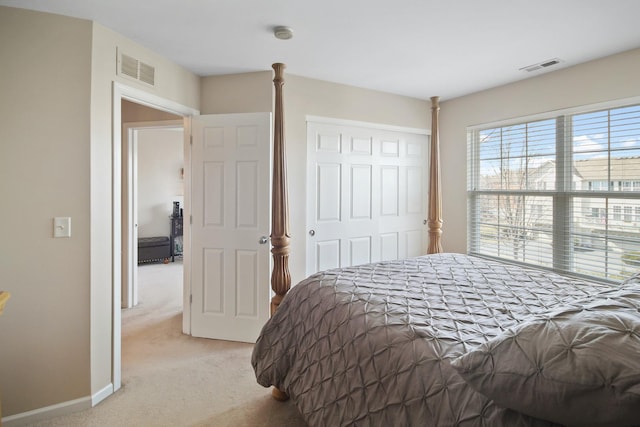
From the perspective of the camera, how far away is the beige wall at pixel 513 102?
8.82 feet

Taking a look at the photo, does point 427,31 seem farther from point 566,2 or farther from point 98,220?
point 98,220

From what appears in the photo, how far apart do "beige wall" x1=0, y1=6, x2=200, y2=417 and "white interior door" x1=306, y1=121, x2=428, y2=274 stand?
1.73 metres

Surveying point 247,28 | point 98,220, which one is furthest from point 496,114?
point 98,220

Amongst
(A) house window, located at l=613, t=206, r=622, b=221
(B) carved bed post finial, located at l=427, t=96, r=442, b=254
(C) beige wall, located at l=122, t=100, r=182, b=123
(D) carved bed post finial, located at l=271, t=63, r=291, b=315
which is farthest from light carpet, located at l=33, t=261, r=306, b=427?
(A) house window, located at l=613, t=206, r=622, b=221

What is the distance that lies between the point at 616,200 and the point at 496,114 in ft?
4.34

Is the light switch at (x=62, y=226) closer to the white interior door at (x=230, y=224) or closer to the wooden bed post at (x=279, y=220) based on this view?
the white interior door at (x=230, y=224)

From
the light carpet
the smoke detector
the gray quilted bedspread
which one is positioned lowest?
the light carpet

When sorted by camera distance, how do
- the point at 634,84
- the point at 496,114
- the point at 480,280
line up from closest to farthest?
the point at 480,280
the point at 634,84
the point at 496,114

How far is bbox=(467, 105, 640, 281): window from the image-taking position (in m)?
2.73

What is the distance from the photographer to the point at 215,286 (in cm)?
309

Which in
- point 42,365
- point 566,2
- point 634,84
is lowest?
point 42,365

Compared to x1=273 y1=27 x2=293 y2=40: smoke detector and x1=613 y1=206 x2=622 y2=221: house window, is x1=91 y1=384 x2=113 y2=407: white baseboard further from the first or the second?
x1=613 y1=206 x2=622 y2=221: house window

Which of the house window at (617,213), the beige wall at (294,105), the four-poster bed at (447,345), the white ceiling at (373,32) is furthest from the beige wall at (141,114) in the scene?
the house window at (617,213)

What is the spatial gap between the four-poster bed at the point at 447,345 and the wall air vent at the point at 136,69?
1017 millimetres
